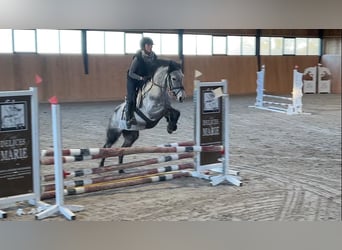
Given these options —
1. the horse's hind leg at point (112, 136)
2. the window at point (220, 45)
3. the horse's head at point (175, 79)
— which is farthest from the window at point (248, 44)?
the horse's hind leg at point (112, 136)

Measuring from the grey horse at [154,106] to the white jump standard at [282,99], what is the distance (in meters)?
0.58

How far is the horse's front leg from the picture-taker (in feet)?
8.62

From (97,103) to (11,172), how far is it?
2.08 ft

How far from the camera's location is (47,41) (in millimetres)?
2443

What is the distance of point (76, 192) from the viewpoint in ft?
8.76

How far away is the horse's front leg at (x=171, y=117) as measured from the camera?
2626 mm

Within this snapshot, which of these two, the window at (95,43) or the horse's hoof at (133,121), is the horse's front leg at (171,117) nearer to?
the horse's hoof at (133,121)

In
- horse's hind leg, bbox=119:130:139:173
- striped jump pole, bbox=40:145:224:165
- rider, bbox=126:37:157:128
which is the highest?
rider, bbox=126:37:157:128

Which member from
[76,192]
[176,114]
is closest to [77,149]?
[76,192]

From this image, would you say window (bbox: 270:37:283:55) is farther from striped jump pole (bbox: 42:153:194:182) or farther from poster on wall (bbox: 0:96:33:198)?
poster on wall (bbox: 0:96:33:198)

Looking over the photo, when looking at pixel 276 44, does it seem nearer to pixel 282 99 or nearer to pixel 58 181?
pixel 282 99

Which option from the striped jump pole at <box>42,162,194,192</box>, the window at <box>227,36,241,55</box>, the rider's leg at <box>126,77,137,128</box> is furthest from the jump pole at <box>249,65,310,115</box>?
the rider's leg at <box>126,77,137,128</box>

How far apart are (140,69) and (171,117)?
0.35 meters

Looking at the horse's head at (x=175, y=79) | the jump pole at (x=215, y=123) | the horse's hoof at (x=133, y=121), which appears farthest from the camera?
the jump pole at (x=215, y=123)
